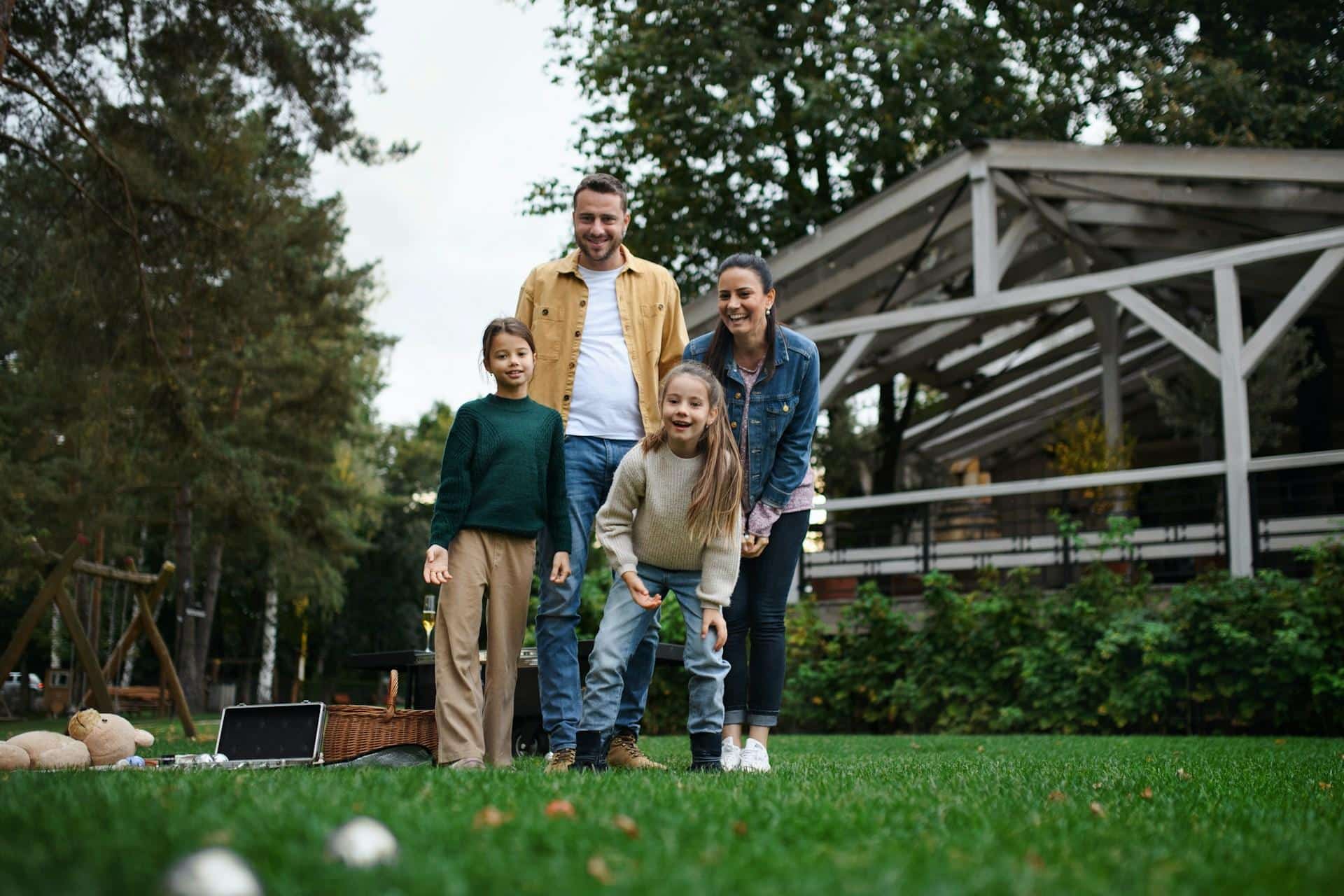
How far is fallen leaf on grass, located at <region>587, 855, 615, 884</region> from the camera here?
1.92 meters

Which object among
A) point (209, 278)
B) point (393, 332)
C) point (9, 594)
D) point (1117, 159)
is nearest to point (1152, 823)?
point (1117, 159)

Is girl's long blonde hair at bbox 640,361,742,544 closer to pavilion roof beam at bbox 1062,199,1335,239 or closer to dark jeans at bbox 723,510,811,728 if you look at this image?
dark jeans at bbox 723,510,811,728

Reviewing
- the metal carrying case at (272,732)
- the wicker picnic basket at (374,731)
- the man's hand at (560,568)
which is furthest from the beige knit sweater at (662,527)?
the metal carrying case at (272,732)

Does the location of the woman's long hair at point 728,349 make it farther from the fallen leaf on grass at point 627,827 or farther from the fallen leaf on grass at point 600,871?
the fallen leaf on grass at point 600,871

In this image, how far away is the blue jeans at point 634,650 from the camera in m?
4.41

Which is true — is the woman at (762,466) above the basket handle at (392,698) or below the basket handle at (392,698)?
above

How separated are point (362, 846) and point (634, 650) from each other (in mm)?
2569

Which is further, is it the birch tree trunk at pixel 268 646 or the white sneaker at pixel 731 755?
the birch tree trunk at pixel 268 646

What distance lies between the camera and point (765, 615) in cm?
494

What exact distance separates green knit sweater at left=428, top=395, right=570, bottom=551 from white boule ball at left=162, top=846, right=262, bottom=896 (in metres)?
2.91

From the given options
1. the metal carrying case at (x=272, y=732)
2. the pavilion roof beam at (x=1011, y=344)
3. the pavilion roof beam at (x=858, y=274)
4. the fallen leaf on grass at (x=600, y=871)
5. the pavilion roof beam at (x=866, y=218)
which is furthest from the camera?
the pavilion roof beam at (x=1011, y=344)

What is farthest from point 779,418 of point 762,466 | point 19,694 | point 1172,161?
point 19,694

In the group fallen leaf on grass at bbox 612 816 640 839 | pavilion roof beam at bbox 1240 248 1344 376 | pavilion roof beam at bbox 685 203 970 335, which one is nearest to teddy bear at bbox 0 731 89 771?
fallen leaf on grass at bbox 612 816 640 839

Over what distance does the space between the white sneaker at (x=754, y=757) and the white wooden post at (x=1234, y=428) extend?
6815 mm
